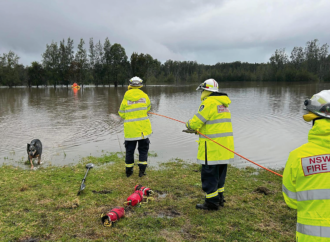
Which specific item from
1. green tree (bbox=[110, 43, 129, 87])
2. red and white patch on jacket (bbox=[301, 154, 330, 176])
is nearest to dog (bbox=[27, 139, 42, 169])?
red and white patch on jacket (bbox=[301, 154, 330, 176])

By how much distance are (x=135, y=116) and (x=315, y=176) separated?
466 centimetres

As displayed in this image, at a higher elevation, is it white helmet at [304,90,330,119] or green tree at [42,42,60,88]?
green tree at [42,42,60,88]

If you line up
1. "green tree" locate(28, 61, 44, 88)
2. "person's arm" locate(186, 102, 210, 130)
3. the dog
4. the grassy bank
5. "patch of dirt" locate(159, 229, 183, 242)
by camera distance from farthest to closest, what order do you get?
"green tree" locate(28, 61, 44, 88), the dog, "person's arm" locate(186, 102, 210, 130), the grassy bank, "patch of dirt" locate(159, 229, 183, 242)

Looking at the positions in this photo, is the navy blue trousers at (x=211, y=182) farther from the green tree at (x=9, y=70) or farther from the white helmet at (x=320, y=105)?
the green tree at (x=9, y=70)

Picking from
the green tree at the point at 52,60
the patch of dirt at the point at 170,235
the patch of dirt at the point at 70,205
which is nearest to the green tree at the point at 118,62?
the green tree at the point at 52,60

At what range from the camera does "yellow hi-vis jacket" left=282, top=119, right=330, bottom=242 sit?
1.99 meters

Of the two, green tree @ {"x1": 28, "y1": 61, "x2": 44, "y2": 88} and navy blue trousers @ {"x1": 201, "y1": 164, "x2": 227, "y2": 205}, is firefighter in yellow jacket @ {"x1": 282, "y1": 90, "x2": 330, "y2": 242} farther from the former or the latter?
green tree @ {"x1": 28, "y1": 61, "x2": 44, "y2": 88}

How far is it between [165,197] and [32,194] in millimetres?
2683

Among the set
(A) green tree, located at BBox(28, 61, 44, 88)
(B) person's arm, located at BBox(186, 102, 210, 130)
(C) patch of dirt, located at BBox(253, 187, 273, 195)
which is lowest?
(C) patch of dirt, located at BBox(253, 187, 273, 195)

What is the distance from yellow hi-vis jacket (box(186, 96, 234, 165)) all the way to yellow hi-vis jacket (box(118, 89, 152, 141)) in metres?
2.02

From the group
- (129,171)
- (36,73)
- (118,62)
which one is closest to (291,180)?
(129,171)

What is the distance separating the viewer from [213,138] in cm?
438

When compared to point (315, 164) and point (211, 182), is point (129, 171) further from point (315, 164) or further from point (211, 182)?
point (315, 164)

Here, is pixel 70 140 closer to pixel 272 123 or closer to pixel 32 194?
pixel 32 194
